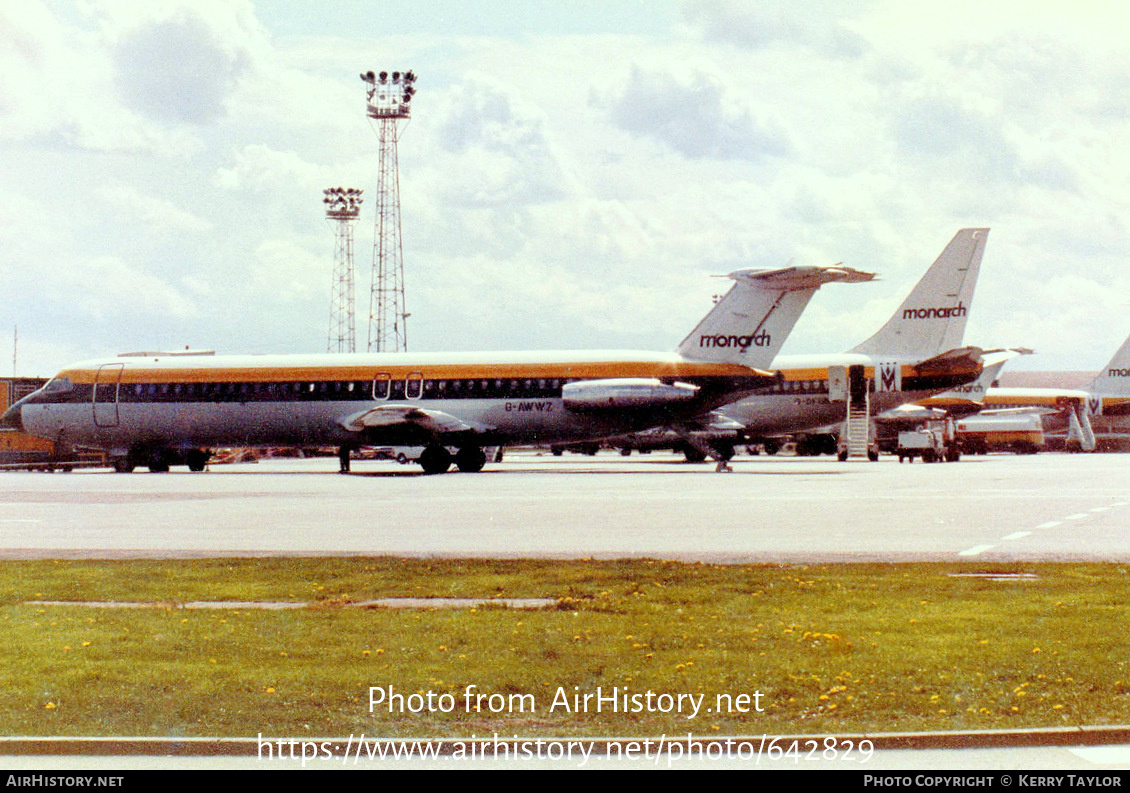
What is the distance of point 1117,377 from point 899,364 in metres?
50.7

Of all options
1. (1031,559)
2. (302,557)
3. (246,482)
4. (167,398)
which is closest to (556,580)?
(302,557)

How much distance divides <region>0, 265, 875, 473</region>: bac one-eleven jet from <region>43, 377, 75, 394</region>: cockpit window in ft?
0.20

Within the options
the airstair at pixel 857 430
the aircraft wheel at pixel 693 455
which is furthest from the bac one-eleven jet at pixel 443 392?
the aircraft wheel at pixel 693 455

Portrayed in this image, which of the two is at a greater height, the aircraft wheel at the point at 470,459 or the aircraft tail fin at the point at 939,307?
the aircraft tail fin at the point at 939,307

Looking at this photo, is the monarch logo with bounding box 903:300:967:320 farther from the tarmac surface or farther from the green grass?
the green grass

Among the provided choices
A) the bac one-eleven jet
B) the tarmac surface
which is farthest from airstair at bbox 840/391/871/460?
the tarmac surface

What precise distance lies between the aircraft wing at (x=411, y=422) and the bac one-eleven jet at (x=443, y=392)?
50 millimetres

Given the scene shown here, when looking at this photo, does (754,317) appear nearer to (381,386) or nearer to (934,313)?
(381,386)

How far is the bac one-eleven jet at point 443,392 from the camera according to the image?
48.5 metres

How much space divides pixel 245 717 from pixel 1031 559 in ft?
38.5

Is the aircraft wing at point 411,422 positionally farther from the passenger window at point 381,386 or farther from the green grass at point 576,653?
the green grass at point 576,653

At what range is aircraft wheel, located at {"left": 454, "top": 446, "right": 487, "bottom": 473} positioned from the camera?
50916mm

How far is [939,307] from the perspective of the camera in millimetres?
61594
